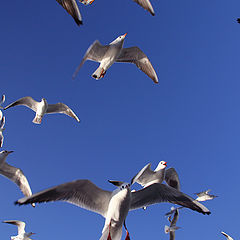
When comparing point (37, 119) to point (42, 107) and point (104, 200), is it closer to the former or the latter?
point (42, 107)

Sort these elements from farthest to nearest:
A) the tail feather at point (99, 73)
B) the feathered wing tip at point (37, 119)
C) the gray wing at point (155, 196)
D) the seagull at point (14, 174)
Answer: the feathered wing tip at point (37, 119), the seagull at point (14, 174), the tail feather at point (99, 73), the gray wing at point (155, 196)

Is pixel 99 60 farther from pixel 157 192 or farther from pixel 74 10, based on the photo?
pixel 157 192

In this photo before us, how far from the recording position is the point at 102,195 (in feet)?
15.8

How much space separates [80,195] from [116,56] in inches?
211

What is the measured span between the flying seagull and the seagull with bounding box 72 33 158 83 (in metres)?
4.16

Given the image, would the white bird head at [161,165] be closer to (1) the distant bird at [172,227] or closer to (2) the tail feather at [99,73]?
(1) the distant bird at [172,227]

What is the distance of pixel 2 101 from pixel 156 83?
23.8 ft

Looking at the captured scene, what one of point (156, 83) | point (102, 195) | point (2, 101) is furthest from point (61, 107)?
point (102, 195)

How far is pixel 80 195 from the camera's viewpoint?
4.63m

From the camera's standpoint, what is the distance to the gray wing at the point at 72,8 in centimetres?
407

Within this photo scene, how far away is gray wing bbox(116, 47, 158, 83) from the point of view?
910 centimetres

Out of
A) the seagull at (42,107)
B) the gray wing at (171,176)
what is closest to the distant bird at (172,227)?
the gray wing at (171,176)

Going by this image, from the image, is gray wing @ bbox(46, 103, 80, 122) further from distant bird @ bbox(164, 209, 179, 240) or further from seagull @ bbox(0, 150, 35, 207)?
distant bird @ bbox(164, 209, 179, 240)

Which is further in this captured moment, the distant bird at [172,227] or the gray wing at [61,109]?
the gray wing at [61,109]
